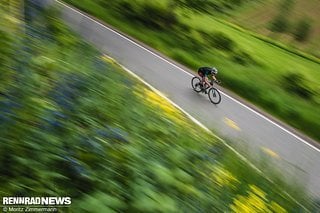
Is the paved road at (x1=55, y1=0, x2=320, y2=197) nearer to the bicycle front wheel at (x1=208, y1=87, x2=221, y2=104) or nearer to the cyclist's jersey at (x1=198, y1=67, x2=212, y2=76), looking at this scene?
the bicycle front wheel at (x1=208, y1=87, x2=221, y2=104)

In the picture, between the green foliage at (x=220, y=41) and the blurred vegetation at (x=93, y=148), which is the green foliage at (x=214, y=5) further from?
the blurred vegetation at (x=93, y=148)

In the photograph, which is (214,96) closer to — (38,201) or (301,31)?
(38,201)

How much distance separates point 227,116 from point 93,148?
9.61 meters

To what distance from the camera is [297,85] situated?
18.8 m

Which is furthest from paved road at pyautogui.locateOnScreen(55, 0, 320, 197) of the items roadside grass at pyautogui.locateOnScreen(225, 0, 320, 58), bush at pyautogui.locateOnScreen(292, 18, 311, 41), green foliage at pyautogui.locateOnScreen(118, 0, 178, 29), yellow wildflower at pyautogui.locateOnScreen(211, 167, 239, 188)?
bush at pyautogui.locateOnScreen(292, 18, 311, 41)

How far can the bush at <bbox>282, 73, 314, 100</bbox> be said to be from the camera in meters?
18.2

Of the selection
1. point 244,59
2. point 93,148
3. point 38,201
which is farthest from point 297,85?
point 38,201

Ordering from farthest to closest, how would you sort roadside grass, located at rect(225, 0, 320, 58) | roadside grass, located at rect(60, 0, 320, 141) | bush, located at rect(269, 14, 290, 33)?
bush, located at rect(269, 14, 290, 33) < roadside grass, located at rect(225, 0, 320, 58) < roadside grass, located at rect(60, 0, 320, 141)

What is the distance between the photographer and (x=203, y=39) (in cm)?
2111

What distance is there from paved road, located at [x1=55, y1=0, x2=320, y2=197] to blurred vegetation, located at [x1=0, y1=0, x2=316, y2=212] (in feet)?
16.0

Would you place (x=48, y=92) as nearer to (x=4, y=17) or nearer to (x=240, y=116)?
(x=4, y=17)

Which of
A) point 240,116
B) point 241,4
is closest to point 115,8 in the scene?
point 241,4

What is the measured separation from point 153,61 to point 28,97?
12.5m

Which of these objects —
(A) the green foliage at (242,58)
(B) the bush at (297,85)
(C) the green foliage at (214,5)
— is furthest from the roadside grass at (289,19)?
(C) the green foliage at (214,5)
